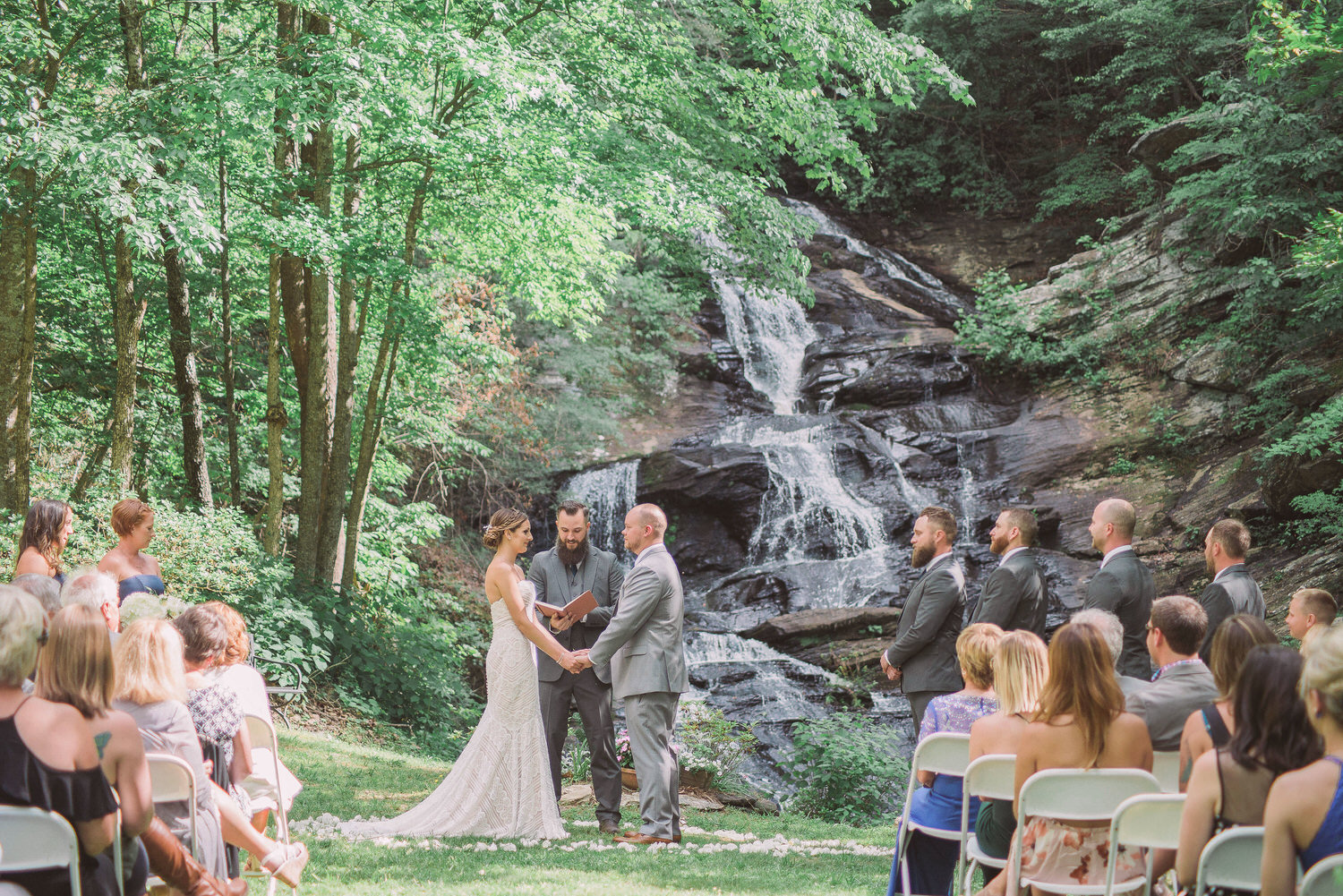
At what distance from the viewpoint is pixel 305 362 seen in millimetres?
11742

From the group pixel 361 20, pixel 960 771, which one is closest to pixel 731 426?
pixel 361 20

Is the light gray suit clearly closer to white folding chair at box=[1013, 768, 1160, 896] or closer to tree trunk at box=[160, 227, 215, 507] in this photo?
white folding chair at box=[1013, 768, 1160, 896]

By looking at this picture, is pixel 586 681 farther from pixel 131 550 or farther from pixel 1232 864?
pixel 1232 864

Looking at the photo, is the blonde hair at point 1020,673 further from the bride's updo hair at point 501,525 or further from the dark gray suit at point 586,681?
the bride's updo hair at point 501,525

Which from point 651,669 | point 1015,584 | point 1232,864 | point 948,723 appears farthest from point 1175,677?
point 651,669

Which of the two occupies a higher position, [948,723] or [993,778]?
[948,723]

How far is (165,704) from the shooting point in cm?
350

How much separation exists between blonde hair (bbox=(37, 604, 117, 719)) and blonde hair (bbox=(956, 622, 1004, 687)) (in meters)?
2.97

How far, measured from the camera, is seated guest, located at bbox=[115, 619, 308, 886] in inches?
135

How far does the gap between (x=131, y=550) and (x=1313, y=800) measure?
624 centimetres

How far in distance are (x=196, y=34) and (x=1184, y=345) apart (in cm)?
1595

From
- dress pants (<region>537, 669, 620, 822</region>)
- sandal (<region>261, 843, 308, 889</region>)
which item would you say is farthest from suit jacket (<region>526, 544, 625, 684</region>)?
sandal (<region>261, 843, 308, 889</region>)

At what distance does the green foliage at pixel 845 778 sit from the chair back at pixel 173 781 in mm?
5758

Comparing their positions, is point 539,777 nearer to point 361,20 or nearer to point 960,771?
point 960,771
